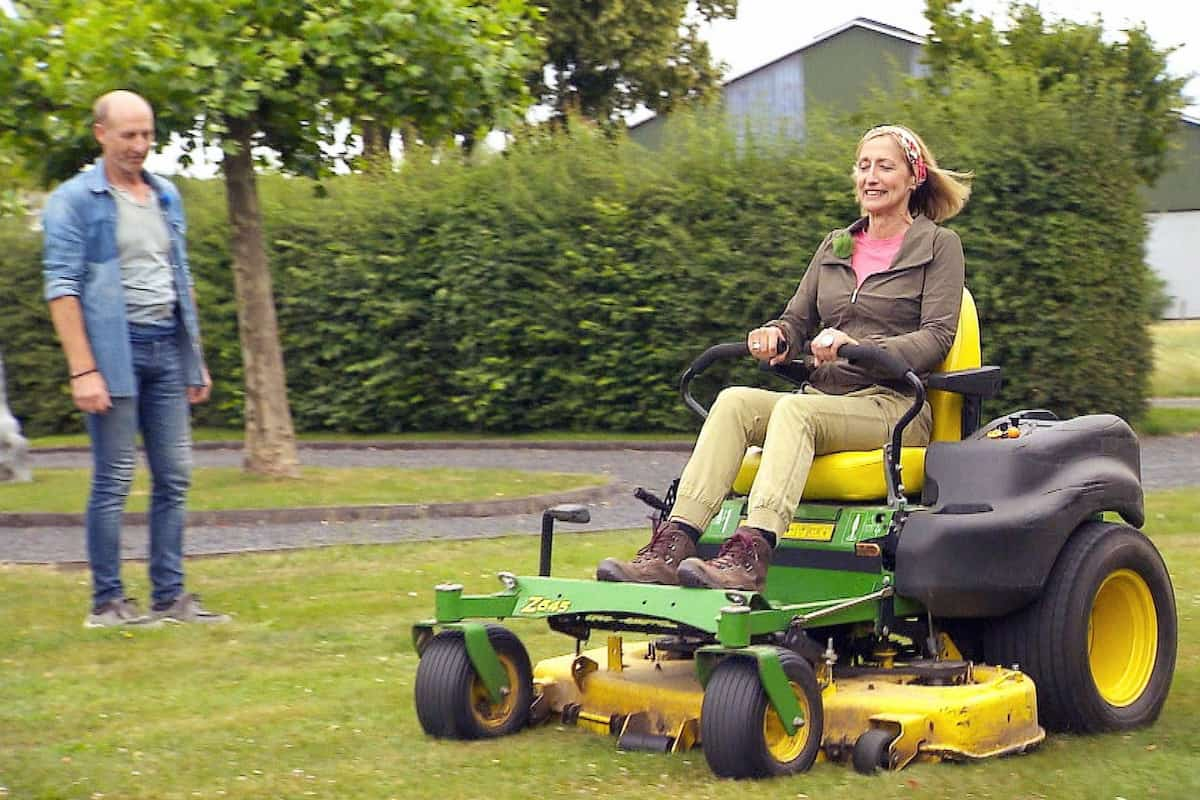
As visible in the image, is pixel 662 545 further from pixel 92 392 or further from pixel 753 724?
pixel 92 392

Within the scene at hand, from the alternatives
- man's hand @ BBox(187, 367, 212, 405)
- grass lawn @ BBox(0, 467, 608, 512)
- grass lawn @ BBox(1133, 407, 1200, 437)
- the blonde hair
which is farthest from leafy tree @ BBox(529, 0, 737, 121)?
the blonde hair

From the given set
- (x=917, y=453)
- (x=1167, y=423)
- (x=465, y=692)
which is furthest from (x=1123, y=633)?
(x=1167, y=423)

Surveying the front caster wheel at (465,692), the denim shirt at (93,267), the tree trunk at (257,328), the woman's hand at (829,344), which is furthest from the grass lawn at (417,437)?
the front caster wheel at (465,692)

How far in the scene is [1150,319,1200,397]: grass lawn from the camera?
2414 cm

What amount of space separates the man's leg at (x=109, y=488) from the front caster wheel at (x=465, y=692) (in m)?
2.43

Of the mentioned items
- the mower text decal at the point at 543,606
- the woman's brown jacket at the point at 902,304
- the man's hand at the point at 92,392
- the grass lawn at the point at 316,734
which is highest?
the woman's brown jacket at the point at 902,304

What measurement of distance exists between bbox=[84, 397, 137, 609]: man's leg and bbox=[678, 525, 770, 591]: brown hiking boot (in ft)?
10.4

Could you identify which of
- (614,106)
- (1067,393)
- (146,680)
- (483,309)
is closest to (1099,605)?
(146,680)

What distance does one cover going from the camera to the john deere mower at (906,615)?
17.2ft

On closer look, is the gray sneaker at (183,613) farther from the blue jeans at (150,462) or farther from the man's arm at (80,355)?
the man's arm at (80,355)

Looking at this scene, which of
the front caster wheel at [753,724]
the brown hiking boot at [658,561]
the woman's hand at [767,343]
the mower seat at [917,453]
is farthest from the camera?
the woman's hand at [767,343]

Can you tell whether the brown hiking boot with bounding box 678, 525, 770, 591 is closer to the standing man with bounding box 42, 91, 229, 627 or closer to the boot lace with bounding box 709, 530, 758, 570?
the boot lace with bounding box 709, 530, 758, 570

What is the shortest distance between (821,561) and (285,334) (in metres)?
15.0

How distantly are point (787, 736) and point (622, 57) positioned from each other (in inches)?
1089
